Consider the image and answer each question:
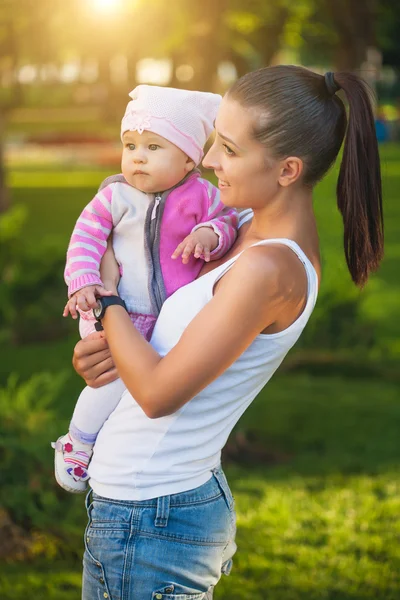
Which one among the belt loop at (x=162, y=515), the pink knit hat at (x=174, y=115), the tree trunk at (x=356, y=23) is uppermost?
the pink knit hat at (x=174, y=115)

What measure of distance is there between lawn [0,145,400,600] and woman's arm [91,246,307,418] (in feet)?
1.75

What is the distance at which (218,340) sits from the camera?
6.47 feet

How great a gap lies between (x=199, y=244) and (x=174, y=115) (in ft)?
1.10

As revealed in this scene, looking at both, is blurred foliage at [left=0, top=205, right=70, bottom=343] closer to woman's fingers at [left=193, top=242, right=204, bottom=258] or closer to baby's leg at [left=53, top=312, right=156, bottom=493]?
baby's leg at [left=53, top=312, right=156, bottom=493]

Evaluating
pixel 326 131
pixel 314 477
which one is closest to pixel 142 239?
pixel 326 131

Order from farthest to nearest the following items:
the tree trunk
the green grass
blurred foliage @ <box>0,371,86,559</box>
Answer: the tree trunk
blurred foliage @ <box>0,371,86,559</box>
the green grass

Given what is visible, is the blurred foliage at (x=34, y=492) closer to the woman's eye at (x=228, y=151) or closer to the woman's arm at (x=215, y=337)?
the woman's arm at (x=215, y=337)

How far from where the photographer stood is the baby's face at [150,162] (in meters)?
2.21

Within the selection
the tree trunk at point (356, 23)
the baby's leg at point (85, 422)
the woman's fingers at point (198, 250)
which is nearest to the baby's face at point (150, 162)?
A: the woman's fingers at point (198, 250)

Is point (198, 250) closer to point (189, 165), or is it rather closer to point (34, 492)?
point (189, 165)

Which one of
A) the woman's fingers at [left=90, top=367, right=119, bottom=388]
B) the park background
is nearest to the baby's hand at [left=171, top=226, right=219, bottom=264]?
the woman's fingers at [left=90, top=367, right=119, bottom=388]

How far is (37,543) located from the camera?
5117 mm

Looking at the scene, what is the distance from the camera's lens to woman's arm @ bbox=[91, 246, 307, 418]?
197 cm

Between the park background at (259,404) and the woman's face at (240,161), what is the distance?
0.39 meters
